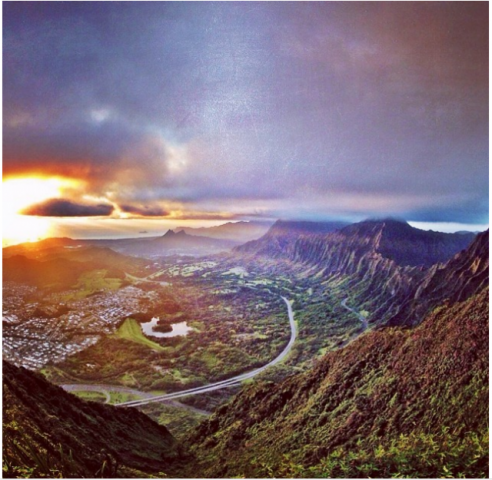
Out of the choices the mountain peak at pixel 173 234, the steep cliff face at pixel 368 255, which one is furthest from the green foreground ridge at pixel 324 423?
the mountain peak at pixel 173 234

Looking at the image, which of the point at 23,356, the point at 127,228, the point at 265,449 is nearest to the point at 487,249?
the point at 265,449

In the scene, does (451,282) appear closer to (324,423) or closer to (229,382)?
(324,423)

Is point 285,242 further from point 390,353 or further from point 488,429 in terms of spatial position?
point 488,429

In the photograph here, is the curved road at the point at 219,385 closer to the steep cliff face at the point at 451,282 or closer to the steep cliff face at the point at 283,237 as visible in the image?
the steep cliff face at the point at 283,237

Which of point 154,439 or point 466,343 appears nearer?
point 466,343

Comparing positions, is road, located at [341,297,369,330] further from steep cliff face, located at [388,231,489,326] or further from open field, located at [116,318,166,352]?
open field, located at [116,318,166,352]

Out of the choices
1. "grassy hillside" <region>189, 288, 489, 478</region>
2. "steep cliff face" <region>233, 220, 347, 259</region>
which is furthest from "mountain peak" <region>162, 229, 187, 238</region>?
"grassy hillside" <region>189, 288, 489, 478</region>
